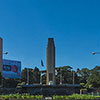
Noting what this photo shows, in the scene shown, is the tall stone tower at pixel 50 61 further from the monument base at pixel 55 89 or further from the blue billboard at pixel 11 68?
the blue billboard at pixel 11 68

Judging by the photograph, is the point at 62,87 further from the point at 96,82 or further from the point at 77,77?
the point at 77,77

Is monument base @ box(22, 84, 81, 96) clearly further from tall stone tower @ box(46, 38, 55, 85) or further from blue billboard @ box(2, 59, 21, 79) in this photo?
blue billboard @ box(2, 59, 21, 79)

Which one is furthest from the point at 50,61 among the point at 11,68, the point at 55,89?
the point at 11,68

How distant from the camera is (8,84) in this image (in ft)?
224

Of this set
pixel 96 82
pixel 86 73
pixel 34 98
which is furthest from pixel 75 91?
pixel 86 73

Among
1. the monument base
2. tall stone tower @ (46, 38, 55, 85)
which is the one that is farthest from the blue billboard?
the monument base

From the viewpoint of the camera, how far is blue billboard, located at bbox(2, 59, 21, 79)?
62.7m

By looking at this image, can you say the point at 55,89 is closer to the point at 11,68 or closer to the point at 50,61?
the point at 50,61

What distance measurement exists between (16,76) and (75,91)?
36207 mm

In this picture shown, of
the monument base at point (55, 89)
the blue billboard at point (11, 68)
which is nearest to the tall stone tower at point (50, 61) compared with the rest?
the monument base at point (55, 89)

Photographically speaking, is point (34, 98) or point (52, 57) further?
point (52, 57)

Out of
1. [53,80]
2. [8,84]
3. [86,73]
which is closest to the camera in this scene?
[53,80]

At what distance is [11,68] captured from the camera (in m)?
63.8

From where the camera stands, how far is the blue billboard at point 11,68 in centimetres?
6273
